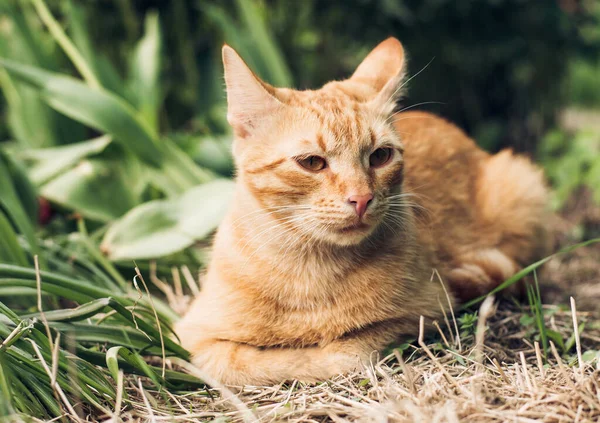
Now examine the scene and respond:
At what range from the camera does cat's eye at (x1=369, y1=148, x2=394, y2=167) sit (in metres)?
1.86

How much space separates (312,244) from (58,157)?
171 centimetres

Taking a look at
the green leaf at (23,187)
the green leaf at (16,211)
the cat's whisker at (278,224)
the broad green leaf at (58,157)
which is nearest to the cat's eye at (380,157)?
the cat's whisker at (278,224)

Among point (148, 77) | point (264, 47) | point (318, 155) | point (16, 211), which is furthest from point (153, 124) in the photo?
point (318, 155)

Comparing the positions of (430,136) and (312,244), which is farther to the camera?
(430,136)

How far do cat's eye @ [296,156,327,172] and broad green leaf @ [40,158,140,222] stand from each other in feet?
4.68

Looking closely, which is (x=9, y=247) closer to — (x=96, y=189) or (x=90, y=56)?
(x=96, y=189)

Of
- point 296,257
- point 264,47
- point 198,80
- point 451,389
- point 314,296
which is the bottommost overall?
point 451,389

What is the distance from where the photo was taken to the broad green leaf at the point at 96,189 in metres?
2.85

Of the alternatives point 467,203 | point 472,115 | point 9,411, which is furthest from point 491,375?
point 472,115

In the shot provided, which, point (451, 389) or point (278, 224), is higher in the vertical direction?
point (278, 224)

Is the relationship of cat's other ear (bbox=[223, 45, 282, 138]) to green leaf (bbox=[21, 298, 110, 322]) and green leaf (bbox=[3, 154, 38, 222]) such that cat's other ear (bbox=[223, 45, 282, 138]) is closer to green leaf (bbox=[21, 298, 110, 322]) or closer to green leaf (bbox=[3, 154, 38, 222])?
green leaf (bbox=[21, 298, 110, 322])

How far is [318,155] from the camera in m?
1.77

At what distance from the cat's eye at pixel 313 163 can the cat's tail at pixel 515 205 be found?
106 cm

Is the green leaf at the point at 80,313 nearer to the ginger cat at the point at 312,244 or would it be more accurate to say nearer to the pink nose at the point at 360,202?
the ginger cat at the point at 312,244
